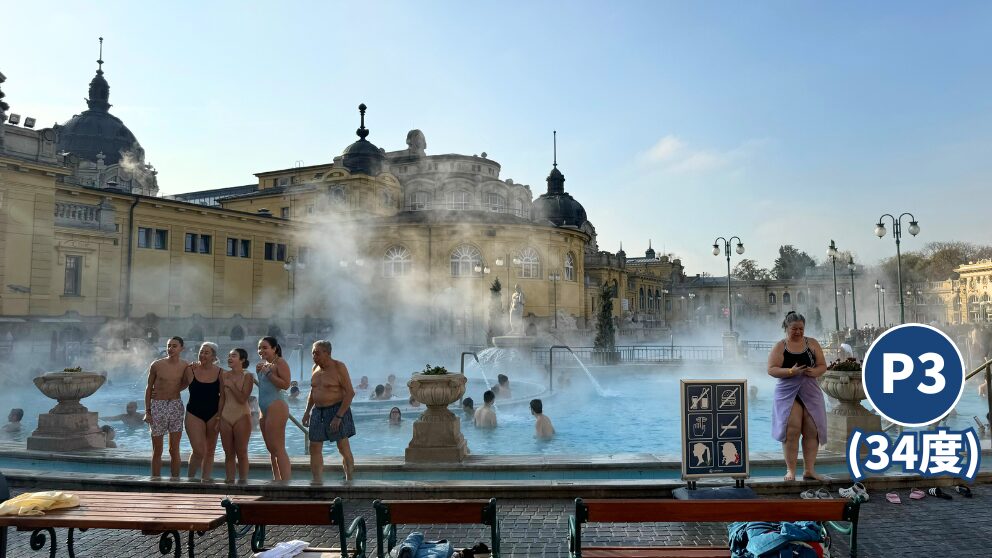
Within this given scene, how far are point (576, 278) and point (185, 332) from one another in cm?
3020

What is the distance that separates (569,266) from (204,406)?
147ft

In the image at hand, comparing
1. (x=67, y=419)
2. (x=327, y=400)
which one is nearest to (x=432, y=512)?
(x=327, y=400)

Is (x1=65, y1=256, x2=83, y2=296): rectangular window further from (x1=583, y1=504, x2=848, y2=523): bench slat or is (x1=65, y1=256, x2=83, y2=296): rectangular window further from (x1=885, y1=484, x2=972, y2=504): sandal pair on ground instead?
(x1=885, y1=484, x2=972, y2=504): sandal pair on ground

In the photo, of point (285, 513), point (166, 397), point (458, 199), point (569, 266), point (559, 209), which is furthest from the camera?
point (559, 209)

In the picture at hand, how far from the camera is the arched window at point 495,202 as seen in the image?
56.0 metres

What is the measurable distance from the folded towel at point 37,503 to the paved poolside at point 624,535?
3.19ft

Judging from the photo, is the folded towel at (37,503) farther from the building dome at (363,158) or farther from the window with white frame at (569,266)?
the building dome at (363,158)

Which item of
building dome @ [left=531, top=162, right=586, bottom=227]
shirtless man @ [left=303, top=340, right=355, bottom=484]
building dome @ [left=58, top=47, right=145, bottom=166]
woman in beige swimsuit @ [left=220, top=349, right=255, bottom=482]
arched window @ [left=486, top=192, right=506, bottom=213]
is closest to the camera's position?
shirtless man @ [left=303, top=340, right=355, bottom=484]

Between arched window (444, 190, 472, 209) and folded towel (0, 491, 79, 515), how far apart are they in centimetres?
5014

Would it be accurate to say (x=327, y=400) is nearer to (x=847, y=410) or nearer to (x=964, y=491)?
(x=847, y=410)

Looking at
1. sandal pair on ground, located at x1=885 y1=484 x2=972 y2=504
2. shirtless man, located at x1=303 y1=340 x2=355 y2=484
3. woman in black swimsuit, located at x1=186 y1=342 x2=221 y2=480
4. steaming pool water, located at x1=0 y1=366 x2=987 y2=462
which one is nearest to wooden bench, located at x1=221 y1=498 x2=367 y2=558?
shirtless man, located at x1=303 y1=340 x2=355 y2=484

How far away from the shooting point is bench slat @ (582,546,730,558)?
12.6ft

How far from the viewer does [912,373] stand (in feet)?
19.8

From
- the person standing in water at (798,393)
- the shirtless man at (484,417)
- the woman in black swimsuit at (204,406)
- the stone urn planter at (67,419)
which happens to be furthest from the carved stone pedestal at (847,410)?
the stone urn planter at (67,419)
